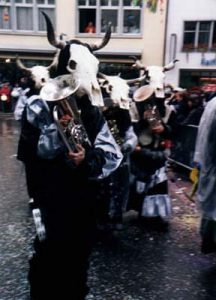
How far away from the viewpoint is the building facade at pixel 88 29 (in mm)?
19500

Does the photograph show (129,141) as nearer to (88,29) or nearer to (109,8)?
(88,29)

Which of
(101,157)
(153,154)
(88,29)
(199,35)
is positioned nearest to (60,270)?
(101,157)

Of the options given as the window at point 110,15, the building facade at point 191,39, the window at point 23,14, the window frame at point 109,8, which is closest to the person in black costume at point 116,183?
the building facade at point 191,39

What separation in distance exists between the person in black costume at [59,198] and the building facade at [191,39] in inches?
698

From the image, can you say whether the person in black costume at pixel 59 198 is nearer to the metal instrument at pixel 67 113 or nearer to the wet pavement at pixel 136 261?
the metal instrument at pixel 67 113

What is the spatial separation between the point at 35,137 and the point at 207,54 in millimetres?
18372

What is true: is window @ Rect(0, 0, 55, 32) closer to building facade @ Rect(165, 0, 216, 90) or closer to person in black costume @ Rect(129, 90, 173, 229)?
building facade @ Rect(165, 0, 216, 90)

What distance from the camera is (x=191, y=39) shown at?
19344 millimetres

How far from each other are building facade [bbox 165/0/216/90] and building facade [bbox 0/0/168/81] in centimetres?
57

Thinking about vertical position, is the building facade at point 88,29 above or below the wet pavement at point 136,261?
above

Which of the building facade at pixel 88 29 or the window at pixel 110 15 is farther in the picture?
the window at pixel 110 15

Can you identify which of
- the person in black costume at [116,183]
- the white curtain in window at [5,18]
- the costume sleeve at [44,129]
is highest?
the white curtain in window at [5,18]

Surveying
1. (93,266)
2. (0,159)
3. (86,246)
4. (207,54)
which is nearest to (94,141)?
(86,246)

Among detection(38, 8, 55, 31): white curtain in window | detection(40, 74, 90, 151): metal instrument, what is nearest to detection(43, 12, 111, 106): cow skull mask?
detection(40, 74, 90, 151): metal instrument
